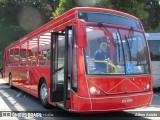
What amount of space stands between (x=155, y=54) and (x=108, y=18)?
786 cm

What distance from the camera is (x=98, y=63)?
7.20 meters

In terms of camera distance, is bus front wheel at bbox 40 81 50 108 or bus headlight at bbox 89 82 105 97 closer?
bus headlight at bbox 89 82 105 97

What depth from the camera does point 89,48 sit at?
23.9 ft

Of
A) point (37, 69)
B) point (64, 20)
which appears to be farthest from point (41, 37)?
point (64, 20)

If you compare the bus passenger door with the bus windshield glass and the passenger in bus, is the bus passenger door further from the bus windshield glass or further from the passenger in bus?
the passenger in bus

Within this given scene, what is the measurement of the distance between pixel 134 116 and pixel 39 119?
265cm

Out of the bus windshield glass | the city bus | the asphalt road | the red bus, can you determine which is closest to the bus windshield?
the red bus

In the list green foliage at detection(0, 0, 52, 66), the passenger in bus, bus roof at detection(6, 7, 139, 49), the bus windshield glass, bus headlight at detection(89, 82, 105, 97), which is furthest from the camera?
green foliage at detection(0, 0, 52, 66)

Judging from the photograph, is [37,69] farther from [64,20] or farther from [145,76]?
[145,76]

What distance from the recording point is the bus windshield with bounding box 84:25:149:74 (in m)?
7.21

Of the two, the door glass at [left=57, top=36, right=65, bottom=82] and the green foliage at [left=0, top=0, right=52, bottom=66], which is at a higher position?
the green foliage at [left=0, top=0, right=52, bottom=66]

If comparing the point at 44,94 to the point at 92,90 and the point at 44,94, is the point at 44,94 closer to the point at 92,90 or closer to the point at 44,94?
the point at 44,94

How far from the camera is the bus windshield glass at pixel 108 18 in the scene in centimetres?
750

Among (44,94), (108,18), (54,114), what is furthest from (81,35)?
(44,94)
